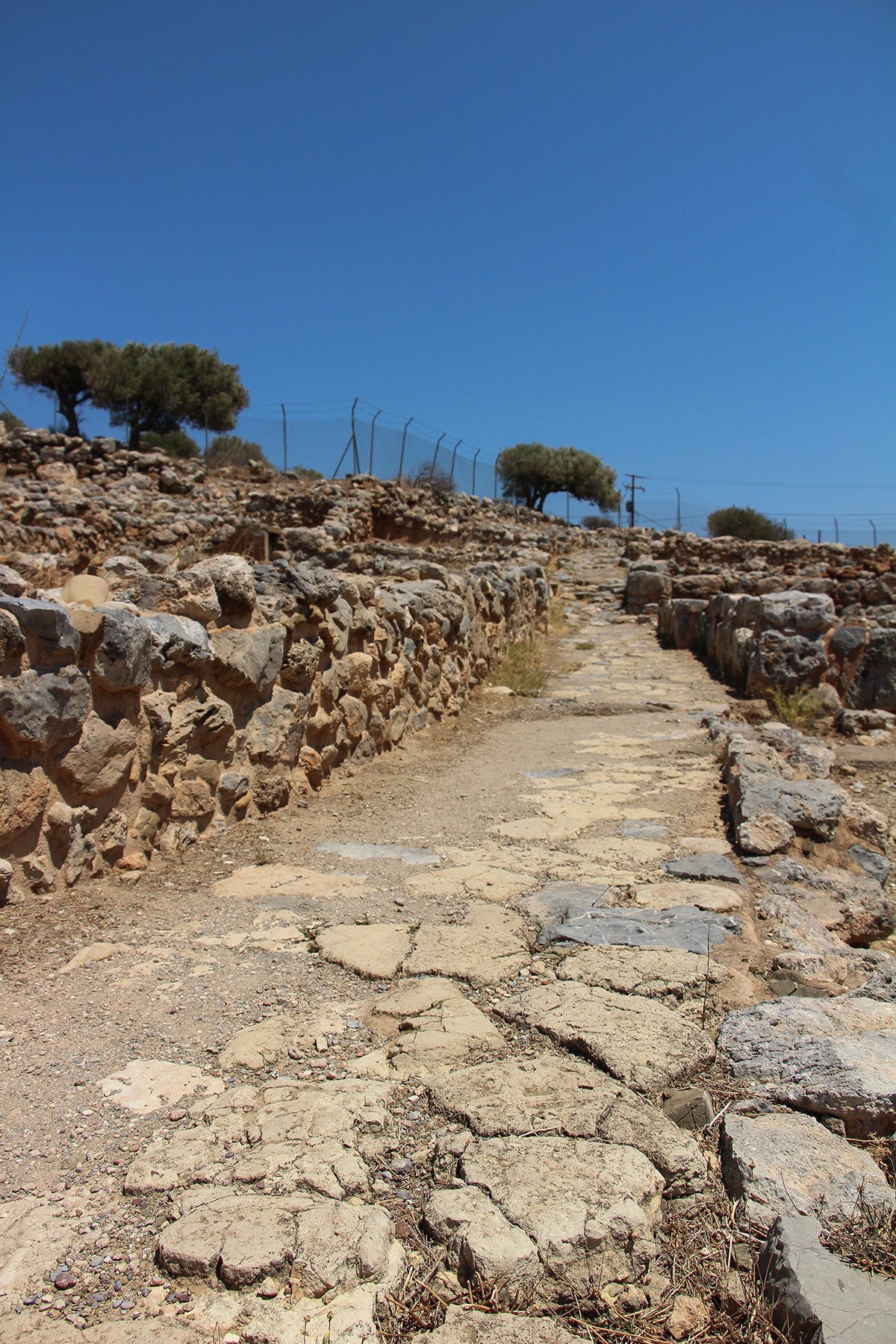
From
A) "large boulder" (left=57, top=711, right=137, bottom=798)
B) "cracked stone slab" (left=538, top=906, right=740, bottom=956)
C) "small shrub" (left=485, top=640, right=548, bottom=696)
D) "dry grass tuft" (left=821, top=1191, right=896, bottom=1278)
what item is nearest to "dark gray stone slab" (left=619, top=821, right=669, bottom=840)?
"cracked stone slab" (left=538, top=906, right=740, bottom=956)

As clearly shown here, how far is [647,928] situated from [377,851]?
137 cm

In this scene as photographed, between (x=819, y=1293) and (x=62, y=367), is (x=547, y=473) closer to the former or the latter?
(x=62, y=367)

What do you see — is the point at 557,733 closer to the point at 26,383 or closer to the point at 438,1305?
the point at 438,1305

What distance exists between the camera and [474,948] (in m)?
2.80

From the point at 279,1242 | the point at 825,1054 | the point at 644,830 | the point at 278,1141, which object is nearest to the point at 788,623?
the point at 644,830

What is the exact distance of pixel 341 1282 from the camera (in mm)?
1460

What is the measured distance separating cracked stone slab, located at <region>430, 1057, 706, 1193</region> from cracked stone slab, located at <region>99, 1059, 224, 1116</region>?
0.56 meters

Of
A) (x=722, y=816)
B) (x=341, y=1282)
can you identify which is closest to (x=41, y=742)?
(x=341, y=1282)

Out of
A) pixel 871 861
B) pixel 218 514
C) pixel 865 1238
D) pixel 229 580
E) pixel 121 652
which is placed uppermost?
pixel 218 514

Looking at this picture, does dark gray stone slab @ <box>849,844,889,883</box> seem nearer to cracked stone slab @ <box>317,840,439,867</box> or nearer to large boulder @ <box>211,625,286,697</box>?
cracked stone slab @ <box>317,840,439,867</box>

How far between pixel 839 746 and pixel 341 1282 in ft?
21.3

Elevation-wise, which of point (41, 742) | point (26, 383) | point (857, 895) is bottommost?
point (857, 895)

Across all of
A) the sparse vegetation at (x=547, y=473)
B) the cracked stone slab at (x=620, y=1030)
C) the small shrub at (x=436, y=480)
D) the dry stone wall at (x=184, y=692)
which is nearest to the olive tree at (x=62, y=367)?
the small shrub at (x=436, y=480)

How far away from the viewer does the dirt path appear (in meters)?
1.49
